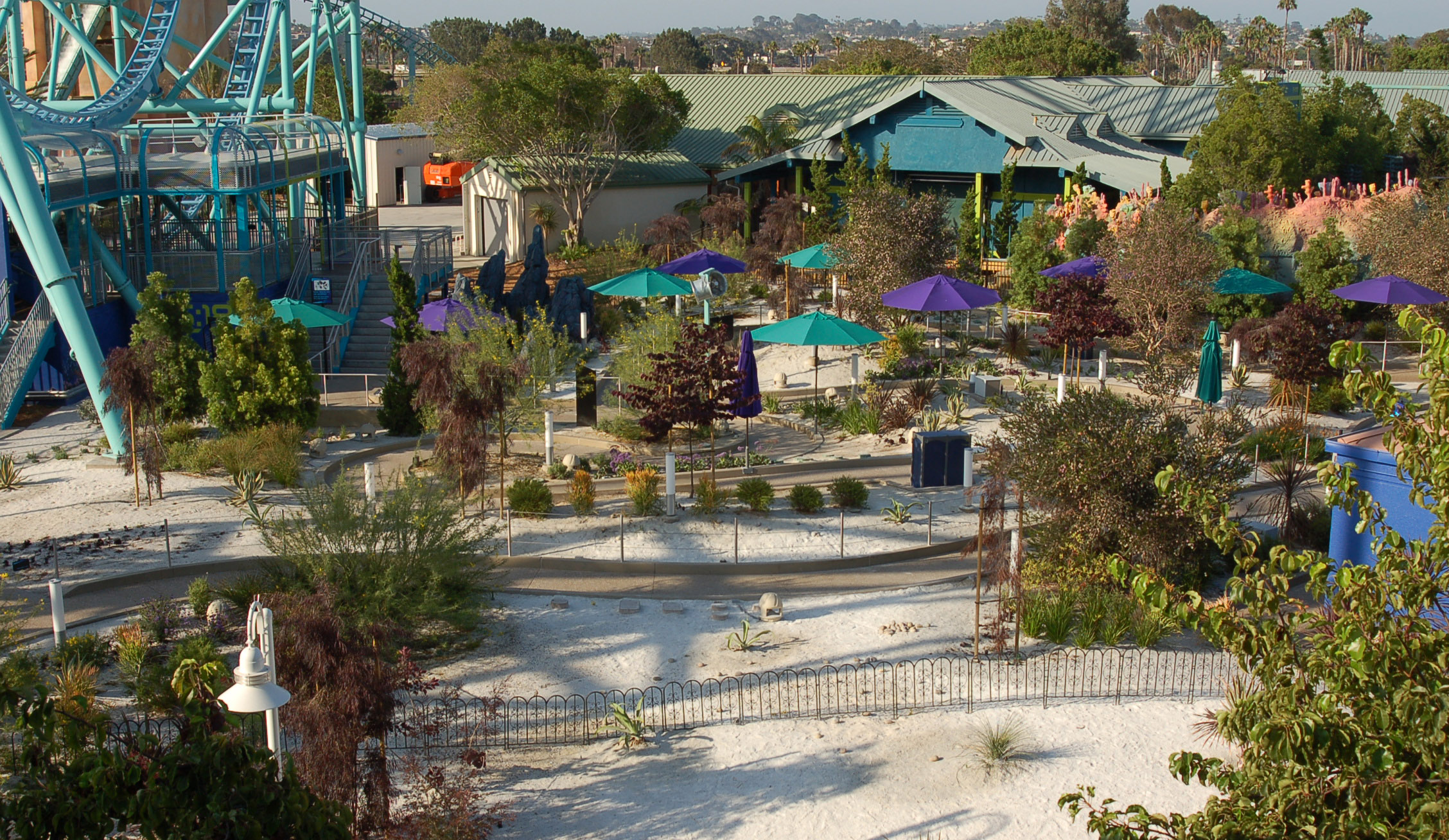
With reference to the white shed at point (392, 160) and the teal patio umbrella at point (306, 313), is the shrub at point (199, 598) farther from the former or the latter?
the white shed at point (392, 160)

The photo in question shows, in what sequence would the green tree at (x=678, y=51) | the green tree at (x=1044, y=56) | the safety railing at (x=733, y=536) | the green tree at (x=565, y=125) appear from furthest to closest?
the green tree at (x=678, y=51), the green tree at (x=1044, y=56), the green tree at (x=565, y=125), the safety railing at (x=733, y=536)

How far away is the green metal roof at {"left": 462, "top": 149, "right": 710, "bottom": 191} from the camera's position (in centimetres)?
4019

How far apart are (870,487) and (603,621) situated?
5.66m

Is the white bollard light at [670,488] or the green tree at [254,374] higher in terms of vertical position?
the green tree at [254,374]

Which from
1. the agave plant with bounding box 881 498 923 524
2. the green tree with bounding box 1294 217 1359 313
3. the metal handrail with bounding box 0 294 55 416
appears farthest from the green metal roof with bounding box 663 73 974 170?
the agave plant with bounding box 881 498 923 524

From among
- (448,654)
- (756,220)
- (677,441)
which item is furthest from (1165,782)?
(756,220)

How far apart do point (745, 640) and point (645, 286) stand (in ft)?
45.7

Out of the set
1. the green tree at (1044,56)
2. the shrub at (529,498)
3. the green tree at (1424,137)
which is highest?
the green tree at (1044,56)

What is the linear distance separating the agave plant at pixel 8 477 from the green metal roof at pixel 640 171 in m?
22.5

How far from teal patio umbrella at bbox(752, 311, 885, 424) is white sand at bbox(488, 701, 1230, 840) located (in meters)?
10.1

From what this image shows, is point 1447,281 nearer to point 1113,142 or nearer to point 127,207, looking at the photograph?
point 1113,142

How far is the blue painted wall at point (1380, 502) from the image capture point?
545 inches

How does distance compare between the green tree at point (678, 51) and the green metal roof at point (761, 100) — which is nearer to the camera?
the green metal roof at point (761, 100)

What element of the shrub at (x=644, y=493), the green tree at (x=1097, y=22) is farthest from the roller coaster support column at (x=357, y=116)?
the green tree at (x=1097, y=22)
